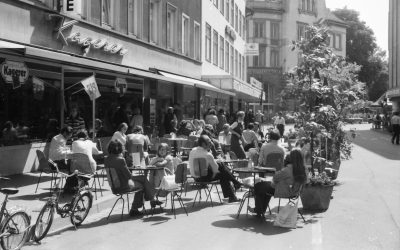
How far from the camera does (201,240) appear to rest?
7.54 metres

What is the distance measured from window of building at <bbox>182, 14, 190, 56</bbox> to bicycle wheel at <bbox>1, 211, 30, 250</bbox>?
20.7m

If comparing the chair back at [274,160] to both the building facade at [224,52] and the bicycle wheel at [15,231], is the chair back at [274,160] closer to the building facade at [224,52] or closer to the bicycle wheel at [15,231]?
the bicycle wheel at [15,231]

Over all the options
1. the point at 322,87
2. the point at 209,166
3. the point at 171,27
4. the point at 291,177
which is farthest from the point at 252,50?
the point at 291,177

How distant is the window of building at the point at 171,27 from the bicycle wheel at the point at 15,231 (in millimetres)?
18178

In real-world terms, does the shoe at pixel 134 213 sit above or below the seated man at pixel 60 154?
below

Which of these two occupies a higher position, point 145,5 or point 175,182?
point 145,5

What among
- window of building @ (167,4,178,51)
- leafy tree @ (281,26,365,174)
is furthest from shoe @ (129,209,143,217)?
window of building @ (167,4,178,51)

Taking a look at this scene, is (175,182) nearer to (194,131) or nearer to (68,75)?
(68,75)

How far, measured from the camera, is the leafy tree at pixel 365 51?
79.1 meters

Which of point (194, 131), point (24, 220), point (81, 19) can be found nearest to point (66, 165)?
point (24, 220)

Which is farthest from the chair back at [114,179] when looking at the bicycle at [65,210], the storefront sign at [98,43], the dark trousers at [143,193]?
the storefront sign at [98,43]

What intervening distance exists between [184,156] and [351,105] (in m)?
6.10

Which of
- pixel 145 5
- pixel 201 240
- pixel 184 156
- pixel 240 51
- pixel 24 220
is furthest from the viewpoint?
pixel 240 51

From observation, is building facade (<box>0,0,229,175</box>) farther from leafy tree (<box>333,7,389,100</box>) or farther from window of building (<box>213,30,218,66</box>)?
leafy tree (<box>333,7,389,100</box>)
